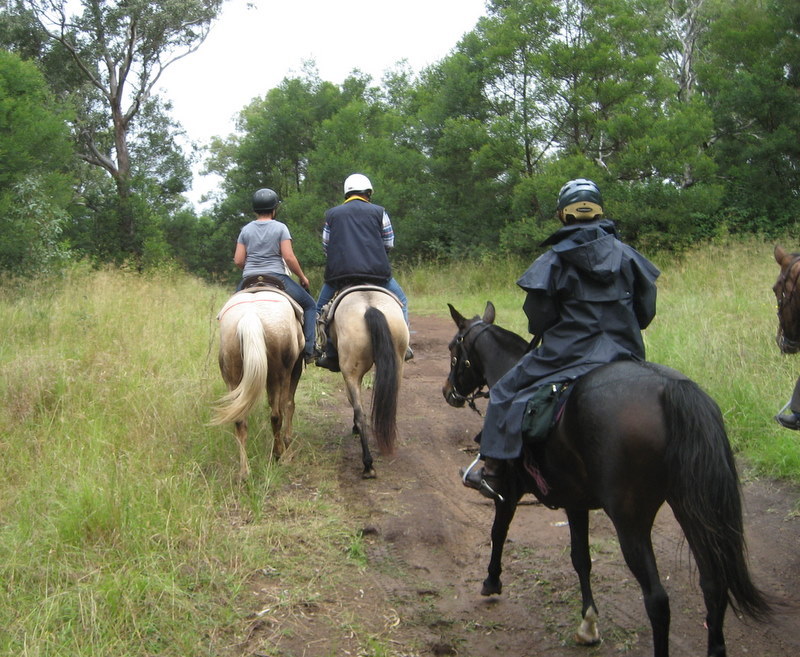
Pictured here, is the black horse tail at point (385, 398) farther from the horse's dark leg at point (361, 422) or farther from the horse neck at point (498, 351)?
the horse neck at point (498, 351)

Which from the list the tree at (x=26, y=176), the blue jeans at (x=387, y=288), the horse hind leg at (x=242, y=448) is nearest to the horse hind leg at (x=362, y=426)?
the blue jeans at (x=387, y=288)

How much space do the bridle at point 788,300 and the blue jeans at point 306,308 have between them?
422cm

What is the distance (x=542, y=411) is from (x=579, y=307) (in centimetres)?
57

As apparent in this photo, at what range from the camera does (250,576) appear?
4.72 metres

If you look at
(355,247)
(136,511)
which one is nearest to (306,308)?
(355,247)

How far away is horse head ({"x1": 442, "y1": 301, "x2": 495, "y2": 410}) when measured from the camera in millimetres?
5349

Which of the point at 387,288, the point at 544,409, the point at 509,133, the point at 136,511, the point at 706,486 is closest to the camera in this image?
the point at 706,486

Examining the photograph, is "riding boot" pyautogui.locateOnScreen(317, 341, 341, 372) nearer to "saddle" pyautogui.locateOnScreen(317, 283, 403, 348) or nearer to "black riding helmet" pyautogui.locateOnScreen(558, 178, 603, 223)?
"saddle" pyautogui.locateOnScreen(317, 283, 403, 348)

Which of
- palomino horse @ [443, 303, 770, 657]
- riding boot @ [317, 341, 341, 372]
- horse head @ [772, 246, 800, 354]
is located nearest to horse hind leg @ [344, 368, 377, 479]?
riding boot @ [317, 341, 341, 372]

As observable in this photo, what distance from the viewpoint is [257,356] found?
6293 millimetres

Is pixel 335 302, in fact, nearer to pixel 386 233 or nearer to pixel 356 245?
pixel 356 245

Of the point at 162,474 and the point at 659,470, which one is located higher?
the point at 659,470

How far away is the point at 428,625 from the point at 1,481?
3.27 metres

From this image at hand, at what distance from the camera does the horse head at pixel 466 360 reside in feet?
17.5
